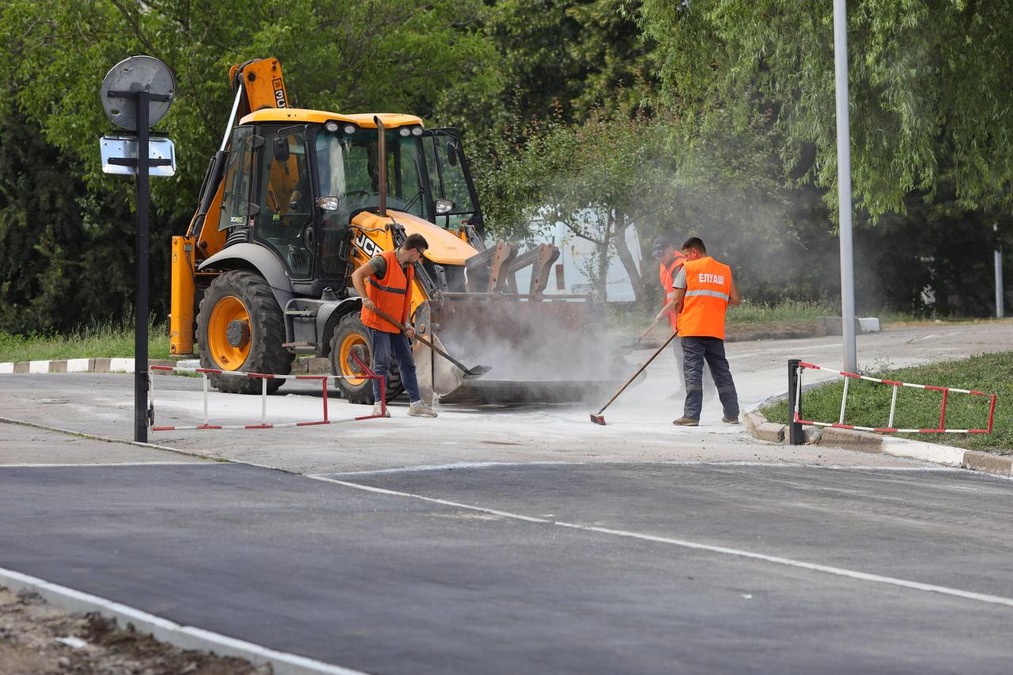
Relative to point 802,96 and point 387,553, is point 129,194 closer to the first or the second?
point 802,96

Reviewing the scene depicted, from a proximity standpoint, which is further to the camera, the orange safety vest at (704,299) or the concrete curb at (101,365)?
the concrete curb at (101,365)

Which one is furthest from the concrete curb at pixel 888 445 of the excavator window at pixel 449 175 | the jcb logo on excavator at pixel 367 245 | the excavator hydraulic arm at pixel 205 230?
the excavator hydraulic arm at pixel 205 230

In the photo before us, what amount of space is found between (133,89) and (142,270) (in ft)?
4.68

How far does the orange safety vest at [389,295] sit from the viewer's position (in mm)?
15484

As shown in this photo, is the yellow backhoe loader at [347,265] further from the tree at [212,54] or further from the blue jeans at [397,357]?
the tree at [212,54]

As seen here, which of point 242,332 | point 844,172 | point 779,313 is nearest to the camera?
point 844,172

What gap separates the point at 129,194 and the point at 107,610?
2438 cm

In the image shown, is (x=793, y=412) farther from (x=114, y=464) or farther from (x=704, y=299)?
(x=114, y=464)

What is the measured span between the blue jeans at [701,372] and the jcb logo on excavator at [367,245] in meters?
3.89

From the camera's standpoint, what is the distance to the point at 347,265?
1819cm

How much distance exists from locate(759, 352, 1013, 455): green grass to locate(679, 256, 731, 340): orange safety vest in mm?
1079

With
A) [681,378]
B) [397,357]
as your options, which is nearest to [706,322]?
[681,378]

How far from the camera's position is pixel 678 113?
31.6 meters

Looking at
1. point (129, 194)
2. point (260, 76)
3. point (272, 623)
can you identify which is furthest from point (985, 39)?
point (129, 194)
